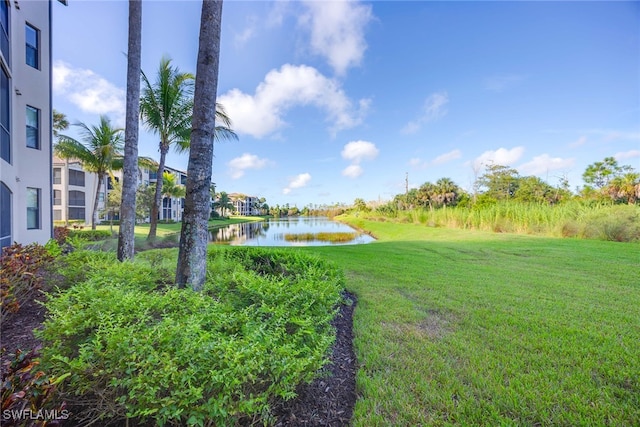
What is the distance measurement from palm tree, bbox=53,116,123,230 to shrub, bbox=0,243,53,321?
14.7m

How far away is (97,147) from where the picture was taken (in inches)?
633

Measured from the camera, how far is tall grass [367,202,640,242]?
985cm

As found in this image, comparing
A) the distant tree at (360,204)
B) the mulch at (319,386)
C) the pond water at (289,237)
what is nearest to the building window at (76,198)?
the pond water at (289,237)

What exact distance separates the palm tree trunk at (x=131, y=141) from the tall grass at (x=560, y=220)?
15.9 meters

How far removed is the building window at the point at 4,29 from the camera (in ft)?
21.8

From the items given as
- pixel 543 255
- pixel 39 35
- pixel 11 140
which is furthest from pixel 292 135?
pixel 543 255

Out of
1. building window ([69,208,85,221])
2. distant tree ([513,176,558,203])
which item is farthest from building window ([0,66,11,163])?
distant tree ([513,176,558,203])

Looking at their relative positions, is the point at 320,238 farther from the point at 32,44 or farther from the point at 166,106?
the point at 32,44

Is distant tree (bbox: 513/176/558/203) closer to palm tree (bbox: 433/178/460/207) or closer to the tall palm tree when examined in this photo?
palm tree (bbox: 433/178/460/207)

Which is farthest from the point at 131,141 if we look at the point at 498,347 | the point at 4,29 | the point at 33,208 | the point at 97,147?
the point at 97,147

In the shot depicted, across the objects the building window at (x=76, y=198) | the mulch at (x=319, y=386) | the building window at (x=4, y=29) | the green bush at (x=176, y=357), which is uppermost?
the building window at (x=4, y=29)

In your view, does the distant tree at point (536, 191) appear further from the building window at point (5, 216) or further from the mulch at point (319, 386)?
the building window at point (5, 216)

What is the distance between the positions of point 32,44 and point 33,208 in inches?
213

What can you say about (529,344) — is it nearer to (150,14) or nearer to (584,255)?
(584,255)
